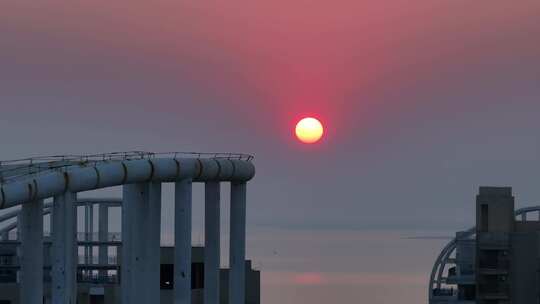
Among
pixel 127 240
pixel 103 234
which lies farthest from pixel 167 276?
pixel 127 240

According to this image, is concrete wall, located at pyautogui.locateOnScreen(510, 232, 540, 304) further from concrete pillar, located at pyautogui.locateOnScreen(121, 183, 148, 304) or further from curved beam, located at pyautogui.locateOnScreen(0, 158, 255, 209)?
concrete pillar, located at pyautogui.locateOnScreen(121, 183, 148, 304)

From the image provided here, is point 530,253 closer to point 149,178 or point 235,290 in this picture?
point 235,290

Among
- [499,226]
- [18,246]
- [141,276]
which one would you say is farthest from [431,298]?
[141,276]

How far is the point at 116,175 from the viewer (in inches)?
3474

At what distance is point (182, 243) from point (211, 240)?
24.4 feet

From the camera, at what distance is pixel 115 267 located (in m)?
141

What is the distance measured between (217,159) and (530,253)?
36.6 metres

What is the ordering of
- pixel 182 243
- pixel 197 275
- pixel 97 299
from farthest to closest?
1. pixel 197 275
2. pixel 97 299
3. pixel 182 243

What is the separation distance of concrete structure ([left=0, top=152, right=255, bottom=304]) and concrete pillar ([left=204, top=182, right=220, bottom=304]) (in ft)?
0.24

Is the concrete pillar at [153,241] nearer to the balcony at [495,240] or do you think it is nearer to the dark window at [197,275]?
the dark window at [197,275]

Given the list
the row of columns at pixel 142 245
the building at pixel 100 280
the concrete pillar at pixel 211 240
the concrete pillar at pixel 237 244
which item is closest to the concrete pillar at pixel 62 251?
the row of columns at pixel 142 245

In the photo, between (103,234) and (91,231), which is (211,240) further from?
(91,231)

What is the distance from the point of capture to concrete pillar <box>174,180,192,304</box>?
318ft

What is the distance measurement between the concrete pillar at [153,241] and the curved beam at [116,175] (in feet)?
5.12
